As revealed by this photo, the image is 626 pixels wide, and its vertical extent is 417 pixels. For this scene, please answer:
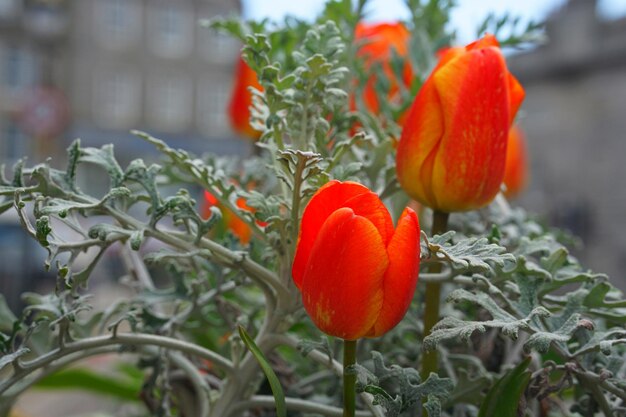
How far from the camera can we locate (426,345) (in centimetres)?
36

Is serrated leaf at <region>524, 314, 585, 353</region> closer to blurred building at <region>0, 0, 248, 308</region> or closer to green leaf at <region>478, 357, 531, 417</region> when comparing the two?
green leaf at <region>478, 357, 531, 417</region>

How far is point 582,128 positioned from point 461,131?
1243 centimetres

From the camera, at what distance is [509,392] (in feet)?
1.30

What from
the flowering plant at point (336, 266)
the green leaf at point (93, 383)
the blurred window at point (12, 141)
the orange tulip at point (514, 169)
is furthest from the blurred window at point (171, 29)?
the flowering plant at point (336, 266)

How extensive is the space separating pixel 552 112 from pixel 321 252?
1258 cm

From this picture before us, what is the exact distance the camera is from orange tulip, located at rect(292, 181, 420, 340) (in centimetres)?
35

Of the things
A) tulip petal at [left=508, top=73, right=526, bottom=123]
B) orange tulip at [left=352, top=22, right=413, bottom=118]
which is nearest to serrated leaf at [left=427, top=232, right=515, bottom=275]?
tulip petal at [left=508, top=73, right=526, bottom=123]

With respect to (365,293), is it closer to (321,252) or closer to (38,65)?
(321,252)

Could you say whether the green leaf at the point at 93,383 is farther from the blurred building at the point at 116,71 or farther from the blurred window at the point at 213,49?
the blurred window at the point at 213,49

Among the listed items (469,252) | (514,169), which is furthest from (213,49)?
(469,252)

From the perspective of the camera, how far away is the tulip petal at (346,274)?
349 millimetres

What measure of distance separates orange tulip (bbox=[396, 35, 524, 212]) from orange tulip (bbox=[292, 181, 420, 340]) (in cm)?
9

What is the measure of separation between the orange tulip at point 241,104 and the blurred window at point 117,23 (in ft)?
54.4

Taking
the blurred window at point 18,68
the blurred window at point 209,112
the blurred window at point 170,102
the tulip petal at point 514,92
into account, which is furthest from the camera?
the blurred window at point 209,112
